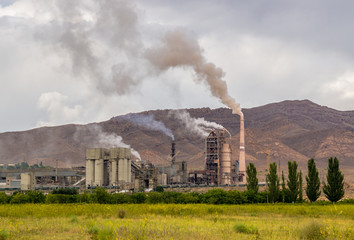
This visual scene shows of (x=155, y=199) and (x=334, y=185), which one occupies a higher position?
(x=334, y=185)

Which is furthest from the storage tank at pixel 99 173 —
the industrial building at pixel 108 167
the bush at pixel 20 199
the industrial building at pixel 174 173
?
the bush at pixel 20 199

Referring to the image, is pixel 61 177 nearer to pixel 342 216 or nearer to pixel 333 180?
pixel 333 180

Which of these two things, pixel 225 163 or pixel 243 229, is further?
pixel 225 163

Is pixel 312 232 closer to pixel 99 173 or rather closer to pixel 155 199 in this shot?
pixel 155 199

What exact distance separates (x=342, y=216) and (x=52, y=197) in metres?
38.4

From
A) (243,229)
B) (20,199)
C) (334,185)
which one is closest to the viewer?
(243,229)

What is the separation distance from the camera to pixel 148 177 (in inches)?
5433

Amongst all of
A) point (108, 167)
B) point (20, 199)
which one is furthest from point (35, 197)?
point (108, 167)

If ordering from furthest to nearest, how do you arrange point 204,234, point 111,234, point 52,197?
point 52,197
point 204,234
point 111,234

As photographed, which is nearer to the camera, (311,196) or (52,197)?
(52,197)

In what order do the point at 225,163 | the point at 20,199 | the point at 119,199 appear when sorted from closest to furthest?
the point at 20,199 < the point at 119,199 < the point at 225,163

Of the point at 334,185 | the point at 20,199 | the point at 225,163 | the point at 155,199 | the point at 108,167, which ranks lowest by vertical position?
the point at 155,199

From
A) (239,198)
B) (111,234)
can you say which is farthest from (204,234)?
(239,198)

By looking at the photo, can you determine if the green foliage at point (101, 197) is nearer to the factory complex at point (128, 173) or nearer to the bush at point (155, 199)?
the bush at point (155, 199)
